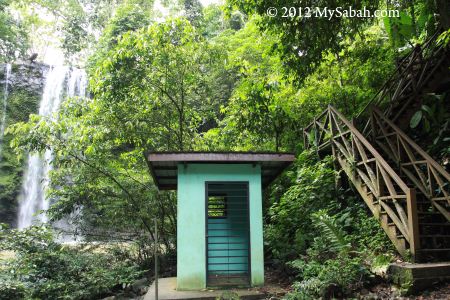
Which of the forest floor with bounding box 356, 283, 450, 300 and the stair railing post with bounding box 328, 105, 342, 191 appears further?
the stair railing post with bounding box 328, 105, 342, 191

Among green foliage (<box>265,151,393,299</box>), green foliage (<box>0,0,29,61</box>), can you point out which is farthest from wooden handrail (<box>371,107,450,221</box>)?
green foliage (<box>0,0,29,61</box>)

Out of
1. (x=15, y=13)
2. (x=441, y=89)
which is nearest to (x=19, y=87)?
(x=15, y=13)

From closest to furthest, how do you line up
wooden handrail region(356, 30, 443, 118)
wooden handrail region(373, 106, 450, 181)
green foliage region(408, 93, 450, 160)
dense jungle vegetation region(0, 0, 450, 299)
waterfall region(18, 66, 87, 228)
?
wooden handrail region(373, 106, 450, 181) → dense jungle vegetation region(0, 0, 450, 299) → green foliage region(408, 93, 450, 160) → wooden handrail region(356, 30, 443, 118) → waterfall region(18, 66, 87, 228)

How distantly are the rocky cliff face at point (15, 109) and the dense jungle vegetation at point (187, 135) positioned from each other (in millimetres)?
10626

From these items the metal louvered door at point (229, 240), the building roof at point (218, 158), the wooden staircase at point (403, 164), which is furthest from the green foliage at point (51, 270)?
the wooden staircase at point (403, 164)

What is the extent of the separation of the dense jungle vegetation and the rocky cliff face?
10.6m

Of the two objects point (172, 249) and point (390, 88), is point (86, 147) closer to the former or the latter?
point (172, 249)

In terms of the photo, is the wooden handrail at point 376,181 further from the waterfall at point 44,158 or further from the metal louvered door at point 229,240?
the waterfall at point 44,158

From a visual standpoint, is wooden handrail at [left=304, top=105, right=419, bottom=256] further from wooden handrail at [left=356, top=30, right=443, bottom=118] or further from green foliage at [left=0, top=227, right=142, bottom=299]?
green foliage at [left=0, top=227, right=142, bottom=299]

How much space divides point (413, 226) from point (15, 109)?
2316 cm

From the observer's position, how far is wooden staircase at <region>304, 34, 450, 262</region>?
18.7 ft

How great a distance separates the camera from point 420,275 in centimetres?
499

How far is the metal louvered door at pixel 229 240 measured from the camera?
6.67m

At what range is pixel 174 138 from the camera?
430 inches
